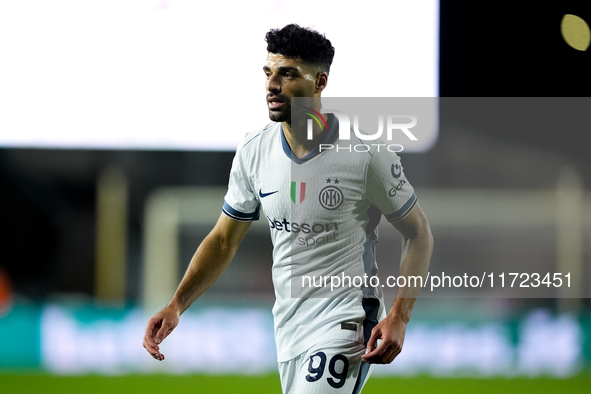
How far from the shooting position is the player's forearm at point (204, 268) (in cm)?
241

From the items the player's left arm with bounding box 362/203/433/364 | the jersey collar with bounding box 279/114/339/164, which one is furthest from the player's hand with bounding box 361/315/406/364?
the jersey collar with bounding box 279/114/339/164

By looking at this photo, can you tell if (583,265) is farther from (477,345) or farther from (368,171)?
(368,171)

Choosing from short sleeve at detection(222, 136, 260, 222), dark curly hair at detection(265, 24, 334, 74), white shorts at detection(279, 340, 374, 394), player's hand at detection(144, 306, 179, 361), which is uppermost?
dark curly hair at detection(265, 24, 334, 74)

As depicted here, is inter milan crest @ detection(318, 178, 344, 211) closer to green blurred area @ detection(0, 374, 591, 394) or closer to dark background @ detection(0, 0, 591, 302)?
dark background @ detection(0, 0, 591, 302)

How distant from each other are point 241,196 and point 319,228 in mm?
359

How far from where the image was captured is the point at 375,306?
223 cm

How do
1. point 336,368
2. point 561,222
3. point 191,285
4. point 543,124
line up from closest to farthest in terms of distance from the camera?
point 336,368 < point 191,285 < point 543,124 < point 561,222

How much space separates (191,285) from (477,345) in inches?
173

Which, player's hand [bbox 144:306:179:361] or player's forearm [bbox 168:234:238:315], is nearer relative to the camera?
player's hand [bbox 144:306:179:361]

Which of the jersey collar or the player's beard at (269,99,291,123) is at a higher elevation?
the player's beard at (269,99,291,123)

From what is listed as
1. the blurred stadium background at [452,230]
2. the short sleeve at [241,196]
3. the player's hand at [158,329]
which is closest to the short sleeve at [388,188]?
the short sleeve at [241,196]

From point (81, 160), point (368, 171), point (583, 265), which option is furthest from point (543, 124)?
point (81, 160)

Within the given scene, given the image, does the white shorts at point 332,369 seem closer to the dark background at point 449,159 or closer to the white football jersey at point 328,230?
the white football jersey at point 328,230

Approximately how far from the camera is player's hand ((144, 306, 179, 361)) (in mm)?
2195
